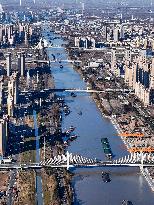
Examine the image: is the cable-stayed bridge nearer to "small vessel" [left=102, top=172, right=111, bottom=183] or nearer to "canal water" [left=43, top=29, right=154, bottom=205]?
"canal water" [left=43, top=29, right=154, bottom=205]

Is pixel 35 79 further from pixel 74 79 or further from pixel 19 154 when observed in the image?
pixel 19 154

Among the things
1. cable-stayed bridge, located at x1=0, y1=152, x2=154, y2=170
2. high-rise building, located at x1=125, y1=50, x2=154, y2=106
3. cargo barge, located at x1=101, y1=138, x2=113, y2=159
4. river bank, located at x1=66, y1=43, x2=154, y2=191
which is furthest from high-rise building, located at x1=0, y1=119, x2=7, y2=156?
high-rise building, located at x1=125, y1=50, x2=154, y2=106

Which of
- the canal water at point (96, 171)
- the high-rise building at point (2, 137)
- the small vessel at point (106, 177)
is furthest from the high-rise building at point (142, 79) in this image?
the small vessel at point (106, 177)

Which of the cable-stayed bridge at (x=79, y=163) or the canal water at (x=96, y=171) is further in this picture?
the cable-stayed bridge at (x=79, y=163)

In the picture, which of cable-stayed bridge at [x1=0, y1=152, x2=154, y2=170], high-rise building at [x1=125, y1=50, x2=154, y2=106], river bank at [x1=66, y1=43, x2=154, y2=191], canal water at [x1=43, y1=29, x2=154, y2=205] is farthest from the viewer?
high-rise building at [x1=125, y1=50, x2=154, y2=106]

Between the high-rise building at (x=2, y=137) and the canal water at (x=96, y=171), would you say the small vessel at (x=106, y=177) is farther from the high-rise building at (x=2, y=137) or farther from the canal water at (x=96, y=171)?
the high-rise building at (x=2, y=137)

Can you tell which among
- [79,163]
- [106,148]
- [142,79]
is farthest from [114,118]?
[142,79]

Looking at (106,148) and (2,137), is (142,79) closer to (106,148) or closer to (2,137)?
(106,148)
